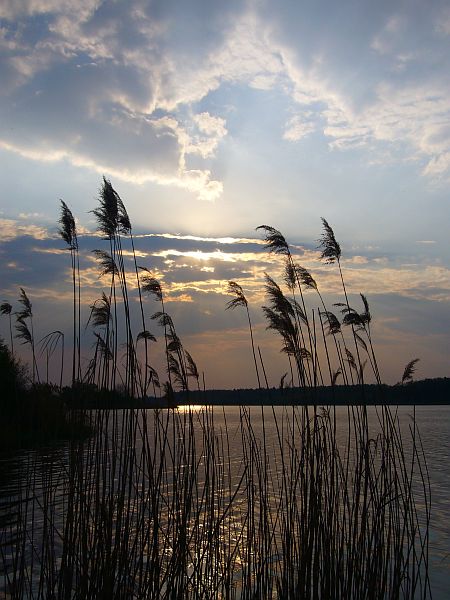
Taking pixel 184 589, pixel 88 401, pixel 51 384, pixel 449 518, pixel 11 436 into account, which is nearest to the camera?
pixel 184 589

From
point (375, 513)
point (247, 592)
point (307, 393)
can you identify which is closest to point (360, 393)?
point (307, 393)

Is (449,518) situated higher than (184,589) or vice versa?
(184,589)

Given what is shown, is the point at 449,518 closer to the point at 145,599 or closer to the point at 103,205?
the point at 145,599

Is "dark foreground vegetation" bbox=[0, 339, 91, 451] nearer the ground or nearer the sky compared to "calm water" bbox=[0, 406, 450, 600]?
nearer the sky

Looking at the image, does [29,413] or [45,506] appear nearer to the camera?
[45,506]

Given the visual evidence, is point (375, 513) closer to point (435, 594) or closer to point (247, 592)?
point (247, 592)

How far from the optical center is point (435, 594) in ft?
23.7

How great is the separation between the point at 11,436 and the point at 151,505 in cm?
1789

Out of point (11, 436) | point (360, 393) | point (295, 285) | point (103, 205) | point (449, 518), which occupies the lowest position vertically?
point (449, 518)

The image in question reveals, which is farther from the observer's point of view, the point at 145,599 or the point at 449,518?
the point at 449,518

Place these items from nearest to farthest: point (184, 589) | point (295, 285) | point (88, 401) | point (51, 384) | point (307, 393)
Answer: point (184, 589), point (88, 401), point (307, 393), point (295, 285), point (51, 384)

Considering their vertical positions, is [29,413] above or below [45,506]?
above

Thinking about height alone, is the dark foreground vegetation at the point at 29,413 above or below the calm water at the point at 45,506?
above

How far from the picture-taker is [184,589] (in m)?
3.51
